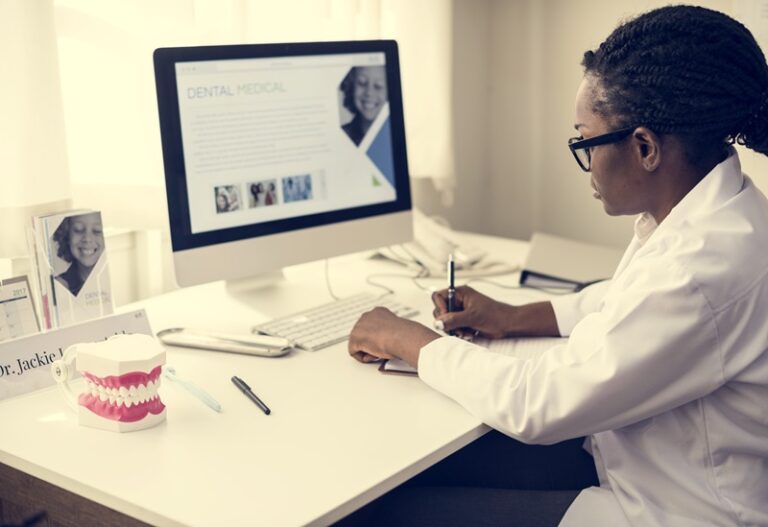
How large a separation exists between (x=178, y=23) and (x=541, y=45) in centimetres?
120

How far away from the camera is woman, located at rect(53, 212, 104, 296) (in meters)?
1.35

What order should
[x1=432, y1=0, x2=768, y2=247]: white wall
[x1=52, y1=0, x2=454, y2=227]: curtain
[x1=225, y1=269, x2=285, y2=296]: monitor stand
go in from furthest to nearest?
1. [x1=432, y1=0, x2=768, y2=247]: white wall
2. [x1=225, y1=269, x2=285, y2=296]: monitor stand
3. [x1=52, y1=0, x2=454, y2=227]: curtain

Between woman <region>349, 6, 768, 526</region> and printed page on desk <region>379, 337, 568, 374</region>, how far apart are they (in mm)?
109

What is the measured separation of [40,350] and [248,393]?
29 centimetres

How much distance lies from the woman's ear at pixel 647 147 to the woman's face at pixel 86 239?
0.79 m

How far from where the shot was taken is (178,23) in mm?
1701

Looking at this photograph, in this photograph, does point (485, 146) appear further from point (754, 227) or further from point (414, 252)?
point (754, 227)

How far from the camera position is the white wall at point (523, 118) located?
251 cm

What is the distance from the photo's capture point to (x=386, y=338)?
133 centimetres

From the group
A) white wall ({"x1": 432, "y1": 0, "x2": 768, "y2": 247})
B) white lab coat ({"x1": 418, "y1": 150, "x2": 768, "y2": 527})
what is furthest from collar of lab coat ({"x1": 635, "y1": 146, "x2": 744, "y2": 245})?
white wall ({"x1": 432, "y1": 0, "x2": 768, "y2": 247})

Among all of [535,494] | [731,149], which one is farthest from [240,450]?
[731,149]

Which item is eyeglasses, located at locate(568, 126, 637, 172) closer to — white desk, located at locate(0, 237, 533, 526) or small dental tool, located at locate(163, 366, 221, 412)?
white desk, located at locate(0, 237, 533, 526)

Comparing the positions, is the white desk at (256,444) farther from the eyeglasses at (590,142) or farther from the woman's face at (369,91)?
the woman's face at (369,91)

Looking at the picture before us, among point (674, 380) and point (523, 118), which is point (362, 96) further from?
point (523, 118)
